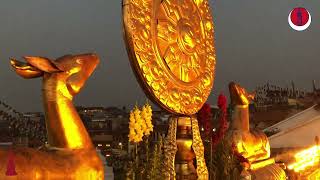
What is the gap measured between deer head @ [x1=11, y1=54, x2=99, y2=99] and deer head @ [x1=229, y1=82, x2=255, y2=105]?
5.96ft

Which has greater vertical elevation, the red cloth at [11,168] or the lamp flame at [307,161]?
the red cloth at [11,168]

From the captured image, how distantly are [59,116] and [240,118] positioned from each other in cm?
217

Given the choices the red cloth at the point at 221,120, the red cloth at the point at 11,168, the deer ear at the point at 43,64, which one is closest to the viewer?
the red cloth at the point at 11,168

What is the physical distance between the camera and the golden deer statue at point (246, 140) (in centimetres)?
368

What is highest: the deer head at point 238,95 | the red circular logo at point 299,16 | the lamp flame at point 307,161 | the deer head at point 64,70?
the red circular logo at point 299,16

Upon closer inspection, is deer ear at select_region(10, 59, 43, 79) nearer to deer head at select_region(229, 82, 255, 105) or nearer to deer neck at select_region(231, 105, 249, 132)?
deer head at select_region(229, 82, 255, 105)

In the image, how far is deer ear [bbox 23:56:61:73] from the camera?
1.87 metres

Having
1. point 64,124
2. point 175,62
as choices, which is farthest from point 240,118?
point 64,124

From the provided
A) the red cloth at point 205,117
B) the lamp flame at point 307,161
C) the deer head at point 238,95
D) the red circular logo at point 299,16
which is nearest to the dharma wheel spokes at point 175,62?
the red cloth at point 205,117

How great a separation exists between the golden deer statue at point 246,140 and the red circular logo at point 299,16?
4.78ft

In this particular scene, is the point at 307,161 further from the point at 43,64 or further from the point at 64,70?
the point at 43,64

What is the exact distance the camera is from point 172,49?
2369 millimetres

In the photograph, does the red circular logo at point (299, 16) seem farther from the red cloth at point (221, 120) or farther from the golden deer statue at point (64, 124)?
the golden deer statue at point (64, 124)

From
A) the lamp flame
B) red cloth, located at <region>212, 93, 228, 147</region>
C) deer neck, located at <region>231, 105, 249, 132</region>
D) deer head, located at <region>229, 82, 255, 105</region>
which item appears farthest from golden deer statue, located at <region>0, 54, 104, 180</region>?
the lamp flame
